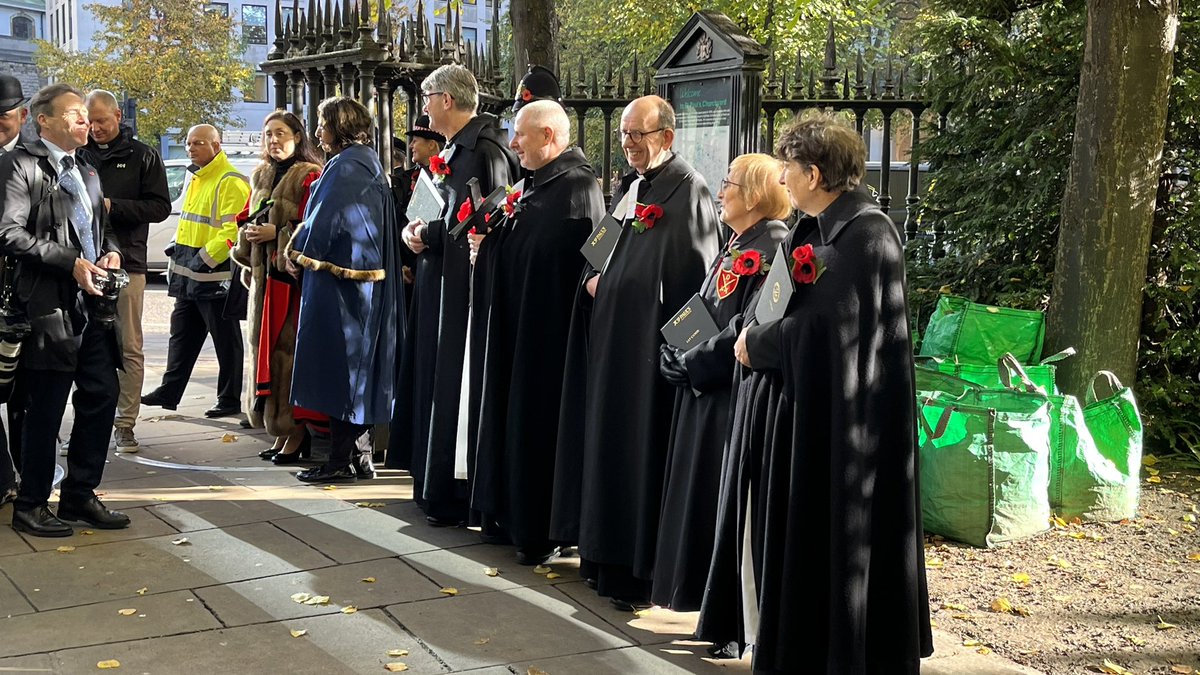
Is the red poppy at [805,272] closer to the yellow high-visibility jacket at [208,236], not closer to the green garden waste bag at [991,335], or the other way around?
the green garden waste bag at [991,335]

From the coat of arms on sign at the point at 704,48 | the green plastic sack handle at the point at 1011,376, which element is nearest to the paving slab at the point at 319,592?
the green plastic sack handle at the point at 1011,376

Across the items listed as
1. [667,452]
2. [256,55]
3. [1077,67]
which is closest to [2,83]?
[667,452]

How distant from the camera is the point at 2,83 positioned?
625 cm

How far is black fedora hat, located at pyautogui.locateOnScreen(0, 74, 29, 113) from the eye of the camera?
6246 mm

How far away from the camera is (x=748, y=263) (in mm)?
4332

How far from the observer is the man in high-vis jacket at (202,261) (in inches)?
334

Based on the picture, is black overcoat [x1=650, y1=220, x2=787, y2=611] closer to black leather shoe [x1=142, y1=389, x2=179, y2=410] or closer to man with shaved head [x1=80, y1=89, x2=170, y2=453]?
man with shaved head [x1=80, y1=89, x2=170, y2=453]

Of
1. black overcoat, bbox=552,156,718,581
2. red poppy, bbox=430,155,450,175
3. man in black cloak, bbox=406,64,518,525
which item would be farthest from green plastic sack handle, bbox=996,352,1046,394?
red poppy, bbox=430,155,450,175

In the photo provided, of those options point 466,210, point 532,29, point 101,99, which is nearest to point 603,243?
point 466,210

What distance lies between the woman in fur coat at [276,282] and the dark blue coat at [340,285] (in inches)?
21.1

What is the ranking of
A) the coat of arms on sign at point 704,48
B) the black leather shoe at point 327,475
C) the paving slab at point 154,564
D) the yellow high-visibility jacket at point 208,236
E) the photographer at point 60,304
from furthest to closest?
1. the yellow high-visibility jacket at point 208,236
2. the black leather shoe at point 327,475
3. the coat of arms on sign at point 704,48
4. the photographer at point 60,304
5. the paving slab at point 154,564

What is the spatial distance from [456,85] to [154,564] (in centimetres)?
256

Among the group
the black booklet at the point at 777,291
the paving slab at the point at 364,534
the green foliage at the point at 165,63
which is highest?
the green foliage at the point at 165,63

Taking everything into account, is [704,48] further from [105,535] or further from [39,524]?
[39,524]
